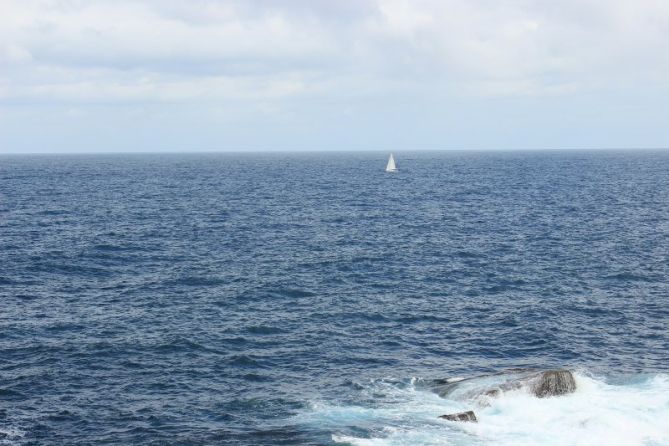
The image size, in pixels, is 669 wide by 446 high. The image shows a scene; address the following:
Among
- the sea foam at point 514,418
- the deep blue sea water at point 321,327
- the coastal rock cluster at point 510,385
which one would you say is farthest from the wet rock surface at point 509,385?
the deep blue sea water at point 321,327

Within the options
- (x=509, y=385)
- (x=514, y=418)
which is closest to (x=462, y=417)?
(x=514, y=418)

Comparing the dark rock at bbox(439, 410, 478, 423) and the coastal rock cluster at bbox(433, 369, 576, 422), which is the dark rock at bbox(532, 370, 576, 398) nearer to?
the coastal rock cluster at bbox(433, 369, 576, 422)

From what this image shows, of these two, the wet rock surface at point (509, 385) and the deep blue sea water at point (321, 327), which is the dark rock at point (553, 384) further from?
the deep blue sea water at point (321, 327)

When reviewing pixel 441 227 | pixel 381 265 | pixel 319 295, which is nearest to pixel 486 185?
pixel 441 227

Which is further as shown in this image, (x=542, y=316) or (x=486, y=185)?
(x=486, y=185)

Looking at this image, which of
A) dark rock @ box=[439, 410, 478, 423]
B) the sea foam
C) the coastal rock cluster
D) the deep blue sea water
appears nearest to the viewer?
the sea foam

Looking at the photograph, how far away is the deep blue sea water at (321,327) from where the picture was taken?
136ft

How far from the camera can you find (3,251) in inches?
3445

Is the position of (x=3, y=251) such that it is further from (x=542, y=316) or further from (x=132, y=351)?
(x=542, y=316)

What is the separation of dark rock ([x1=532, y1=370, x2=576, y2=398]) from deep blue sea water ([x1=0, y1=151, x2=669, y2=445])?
999mm

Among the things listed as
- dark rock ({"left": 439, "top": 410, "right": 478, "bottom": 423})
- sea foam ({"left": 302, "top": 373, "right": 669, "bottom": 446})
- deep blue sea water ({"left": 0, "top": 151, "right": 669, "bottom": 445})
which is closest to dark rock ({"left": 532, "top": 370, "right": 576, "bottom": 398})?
sea foam ({"left": 302, "top": 373, "right": 669, "bottom": 446})

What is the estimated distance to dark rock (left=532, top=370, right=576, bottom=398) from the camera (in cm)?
4414

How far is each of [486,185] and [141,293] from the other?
14597 centimetres

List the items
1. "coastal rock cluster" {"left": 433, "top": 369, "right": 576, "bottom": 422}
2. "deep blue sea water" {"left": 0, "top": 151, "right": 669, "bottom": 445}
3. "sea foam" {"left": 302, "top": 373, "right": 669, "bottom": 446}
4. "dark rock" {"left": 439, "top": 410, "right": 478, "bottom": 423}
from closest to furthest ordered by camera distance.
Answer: "sea foam" {"left": 302, "top": 373, "right": 669, "bottom": 446} → "dark rock" {"left": 439, "top": 410, "right": 478, "bottom": 423} → "deep blue sea water" {"left": 0, "top": 151, "right": 669, "bottom": 445} → "coastal rock cluster" {"left": 433, "top": 369, "right": 576, "bottom": 422}
